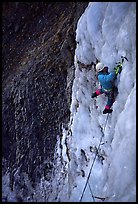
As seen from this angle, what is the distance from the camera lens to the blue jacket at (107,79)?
19.5ft

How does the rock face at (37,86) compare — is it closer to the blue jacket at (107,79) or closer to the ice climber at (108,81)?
the ice climber at (108,81)

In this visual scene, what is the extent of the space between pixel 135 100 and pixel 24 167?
8.49 metres

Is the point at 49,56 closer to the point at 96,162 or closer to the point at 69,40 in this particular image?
the point at 69,40

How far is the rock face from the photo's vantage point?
38.3 ft

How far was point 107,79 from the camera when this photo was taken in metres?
5.96

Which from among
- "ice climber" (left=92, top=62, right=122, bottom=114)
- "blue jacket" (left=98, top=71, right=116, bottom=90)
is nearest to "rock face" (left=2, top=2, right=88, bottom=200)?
"ice climber" (left=92, top=62, right=122, bottom=114)

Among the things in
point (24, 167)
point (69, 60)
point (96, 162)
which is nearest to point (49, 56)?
point (69, 60)

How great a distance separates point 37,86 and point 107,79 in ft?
23.8

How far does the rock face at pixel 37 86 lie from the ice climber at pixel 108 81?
4.77 meters

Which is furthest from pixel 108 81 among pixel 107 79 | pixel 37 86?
pixel 37 86

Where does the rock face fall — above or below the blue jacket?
above

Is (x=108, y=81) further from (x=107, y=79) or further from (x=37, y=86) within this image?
(x=37, y=86)

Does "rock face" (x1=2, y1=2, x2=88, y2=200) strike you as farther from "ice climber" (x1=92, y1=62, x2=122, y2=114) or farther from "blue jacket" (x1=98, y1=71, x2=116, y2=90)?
"blue jacket" (x1=98, y1=71, x2=116, y2=90)

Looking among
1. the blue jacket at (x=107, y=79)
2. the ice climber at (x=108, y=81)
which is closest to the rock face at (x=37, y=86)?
the ice climber at (x=108, y=81)
